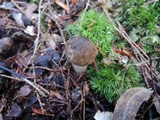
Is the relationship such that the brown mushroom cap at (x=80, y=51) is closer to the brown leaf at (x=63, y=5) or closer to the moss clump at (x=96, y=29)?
the moss clump at (x=96, y=29)

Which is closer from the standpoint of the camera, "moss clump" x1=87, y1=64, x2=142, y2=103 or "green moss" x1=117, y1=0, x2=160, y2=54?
"moss clump" x1=87, y1=64, x2=142, y2=103

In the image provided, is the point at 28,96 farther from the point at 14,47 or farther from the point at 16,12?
the point at 16,12

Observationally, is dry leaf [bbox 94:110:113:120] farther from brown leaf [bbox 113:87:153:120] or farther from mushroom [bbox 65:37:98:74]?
mushroom [bbox 65:37:98:74]

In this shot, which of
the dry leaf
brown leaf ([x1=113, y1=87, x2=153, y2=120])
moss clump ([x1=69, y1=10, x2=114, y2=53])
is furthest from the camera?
moss clump ([x1=69, y1=10, x2=114, y2=53])

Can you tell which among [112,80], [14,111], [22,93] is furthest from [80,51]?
[14,111]

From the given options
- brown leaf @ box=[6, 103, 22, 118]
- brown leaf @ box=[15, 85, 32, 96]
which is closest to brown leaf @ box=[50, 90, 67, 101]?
brown leaf @ box=[15, 85, 32, 96]

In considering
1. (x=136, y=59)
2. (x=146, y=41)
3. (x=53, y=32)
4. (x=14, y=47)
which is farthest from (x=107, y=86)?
(x=14, y=47)

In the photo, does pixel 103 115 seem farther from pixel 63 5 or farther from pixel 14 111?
pixel 63 5

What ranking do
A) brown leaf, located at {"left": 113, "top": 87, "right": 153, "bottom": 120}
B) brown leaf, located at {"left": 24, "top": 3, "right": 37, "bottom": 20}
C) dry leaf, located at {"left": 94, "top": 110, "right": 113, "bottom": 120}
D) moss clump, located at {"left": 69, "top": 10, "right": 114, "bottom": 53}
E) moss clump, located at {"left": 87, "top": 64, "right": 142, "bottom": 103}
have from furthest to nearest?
brown leaf, located at {"left": 24, "top": 3, "right": 37, "bottom": 20} → moss clump, located at {"left": 69, "top": 10, "right": 114, "bottom": 53} → moss clump, located at {"left": 87, "top": 64, "right": 142, "bottom": 103} → dry leaf, located at {"left": 94, "top": 110, "right": 113, "bottom": 120} → brown leaf, located at {"left": 113, "top": 87, "right": 153, "bottom": 120}
